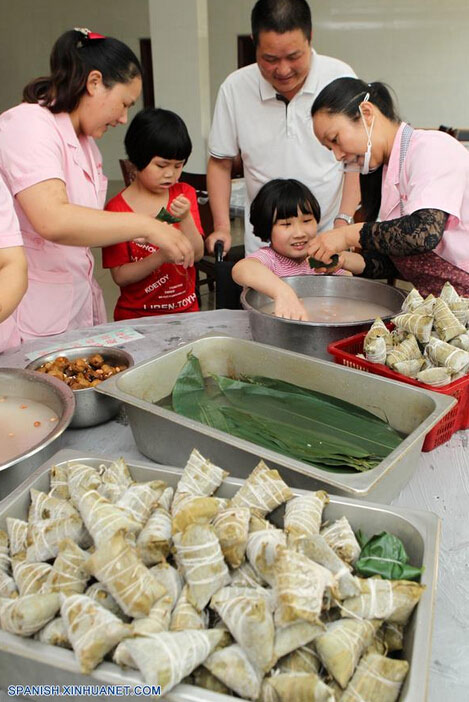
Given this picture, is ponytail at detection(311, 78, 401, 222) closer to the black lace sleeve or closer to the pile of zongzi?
the black lace sleeve

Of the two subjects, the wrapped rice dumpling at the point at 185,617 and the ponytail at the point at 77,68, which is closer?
the wrapped rice dumpling at the point at 185,617

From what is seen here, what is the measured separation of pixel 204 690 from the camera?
531mm

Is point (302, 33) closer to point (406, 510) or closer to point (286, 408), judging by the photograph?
point (286, 408)

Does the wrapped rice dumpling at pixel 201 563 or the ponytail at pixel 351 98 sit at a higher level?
the ponytail at pixel 351 98

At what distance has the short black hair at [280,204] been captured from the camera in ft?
6.88

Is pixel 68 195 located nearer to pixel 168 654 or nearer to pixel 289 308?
pixel 289 308

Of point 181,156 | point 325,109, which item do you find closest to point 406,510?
point 325,109

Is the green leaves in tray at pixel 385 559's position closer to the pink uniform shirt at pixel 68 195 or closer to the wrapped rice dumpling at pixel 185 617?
the wrapped rice dumpling at pixel 185 617

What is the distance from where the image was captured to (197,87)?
17.1 ft

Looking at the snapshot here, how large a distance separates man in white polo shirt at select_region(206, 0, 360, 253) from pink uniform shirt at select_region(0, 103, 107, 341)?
0.67 metres

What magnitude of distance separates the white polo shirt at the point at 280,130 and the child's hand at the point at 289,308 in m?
1.09

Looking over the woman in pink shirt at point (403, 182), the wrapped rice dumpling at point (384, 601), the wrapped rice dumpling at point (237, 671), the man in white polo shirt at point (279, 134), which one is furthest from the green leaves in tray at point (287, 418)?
the man in white polo shirt at point (279, 134)

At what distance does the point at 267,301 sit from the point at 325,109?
59 centimetres

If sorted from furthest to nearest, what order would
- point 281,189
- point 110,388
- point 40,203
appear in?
point 281,189 < point 40,203 < point 110,388
